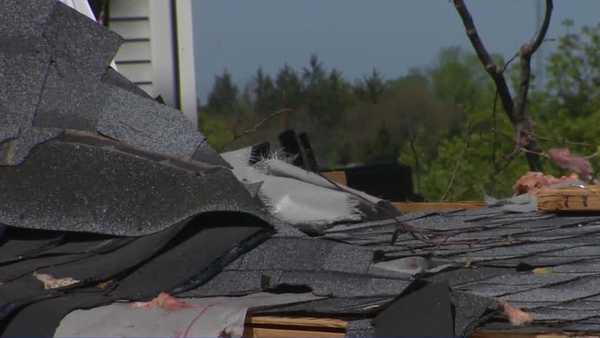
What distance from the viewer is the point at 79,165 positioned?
139 inches

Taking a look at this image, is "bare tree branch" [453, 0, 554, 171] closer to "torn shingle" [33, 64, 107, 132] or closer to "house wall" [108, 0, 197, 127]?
"house wall" [108, 0, 197, 127]

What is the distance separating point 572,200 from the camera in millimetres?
4598

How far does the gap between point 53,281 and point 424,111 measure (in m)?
6.13

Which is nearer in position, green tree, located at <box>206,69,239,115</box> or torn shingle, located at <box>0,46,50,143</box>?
torn shingle, located at <box>0,46,50,143</box>

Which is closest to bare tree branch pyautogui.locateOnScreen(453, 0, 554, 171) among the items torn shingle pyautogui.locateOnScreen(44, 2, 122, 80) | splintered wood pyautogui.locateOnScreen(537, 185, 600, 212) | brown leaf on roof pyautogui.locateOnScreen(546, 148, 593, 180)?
brown leaf on roof pyautogui.locateOnScreen(546, 148, 593, 180)

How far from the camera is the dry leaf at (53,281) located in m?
3.16

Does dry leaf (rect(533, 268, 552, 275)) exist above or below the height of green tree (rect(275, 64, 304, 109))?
below

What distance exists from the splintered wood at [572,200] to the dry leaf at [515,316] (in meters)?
1.84

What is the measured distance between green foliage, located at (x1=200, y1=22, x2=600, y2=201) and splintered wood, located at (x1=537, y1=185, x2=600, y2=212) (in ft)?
12.7

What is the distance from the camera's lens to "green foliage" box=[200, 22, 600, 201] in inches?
356

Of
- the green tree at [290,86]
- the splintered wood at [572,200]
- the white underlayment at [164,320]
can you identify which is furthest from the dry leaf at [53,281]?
the green tree at [290,86]

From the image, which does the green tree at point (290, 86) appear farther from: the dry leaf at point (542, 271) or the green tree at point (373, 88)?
the dry leaf at point (542, 271)

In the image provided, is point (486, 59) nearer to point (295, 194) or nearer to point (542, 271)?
point (295, 194)

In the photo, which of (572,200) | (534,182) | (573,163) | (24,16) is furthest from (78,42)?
(573,163)
